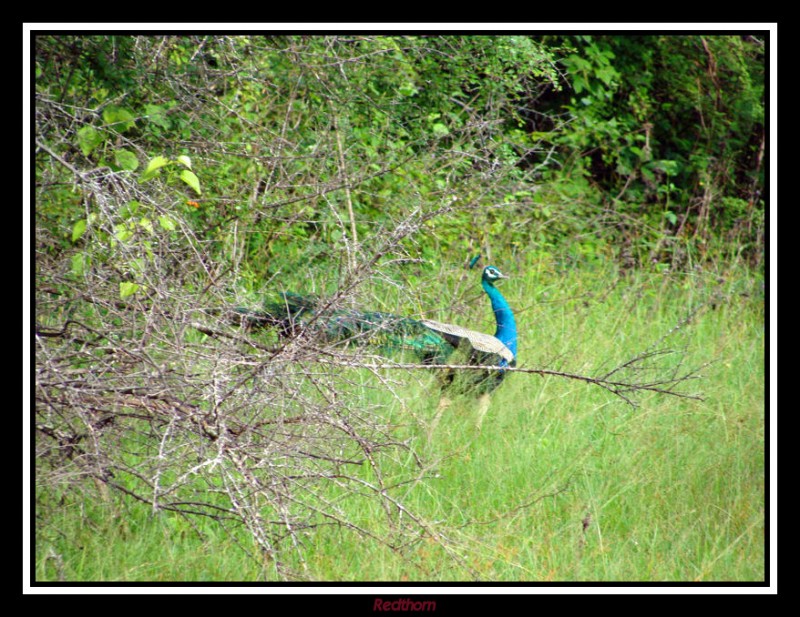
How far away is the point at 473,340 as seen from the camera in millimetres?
4645

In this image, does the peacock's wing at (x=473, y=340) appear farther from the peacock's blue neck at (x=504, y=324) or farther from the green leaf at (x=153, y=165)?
the green leaf at (x=153, y=165)

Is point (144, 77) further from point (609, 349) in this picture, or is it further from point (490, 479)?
point (609, 349)

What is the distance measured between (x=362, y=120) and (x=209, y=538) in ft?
9.38

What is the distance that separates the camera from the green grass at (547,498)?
336 cm

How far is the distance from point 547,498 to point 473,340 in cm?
92

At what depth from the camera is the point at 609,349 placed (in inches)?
225

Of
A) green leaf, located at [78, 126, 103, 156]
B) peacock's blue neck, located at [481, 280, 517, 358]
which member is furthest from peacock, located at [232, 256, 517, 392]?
green leaf, located at [78, 126, 103, 156]

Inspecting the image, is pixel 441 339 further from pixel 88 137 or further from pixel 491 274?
pixel 88 137

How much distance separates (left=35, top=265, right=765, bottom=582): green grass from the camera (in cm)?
336

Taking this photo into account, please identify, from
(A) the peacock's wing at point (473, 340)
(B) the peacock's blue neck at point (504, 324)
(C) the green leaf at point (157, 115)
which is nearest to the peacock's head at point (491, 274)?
(B) the peacock's blue neck at point (504, 324)

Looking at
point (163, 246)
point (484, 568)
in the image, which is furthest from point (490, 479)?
point (163, 246)

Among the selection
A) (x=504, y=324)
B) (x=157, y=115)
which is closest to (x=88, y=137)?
(x=157, y=115)

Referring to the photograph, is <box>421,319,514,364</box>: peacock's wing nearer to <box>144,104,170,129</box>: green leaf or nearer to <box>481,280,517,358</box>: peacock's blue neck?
<box>481,280,517,358</box>: peacock's blue neck

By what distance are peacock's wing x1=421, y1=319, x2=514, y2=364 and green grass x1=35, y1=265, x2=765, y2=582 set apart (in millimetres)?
296
